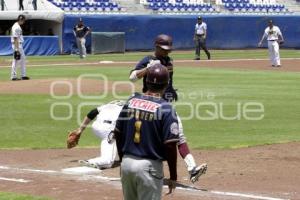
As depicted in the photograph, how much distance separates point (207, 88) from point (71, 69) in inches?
348

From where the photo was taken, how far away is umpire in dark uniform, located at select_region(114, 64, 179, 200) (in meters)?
5.22

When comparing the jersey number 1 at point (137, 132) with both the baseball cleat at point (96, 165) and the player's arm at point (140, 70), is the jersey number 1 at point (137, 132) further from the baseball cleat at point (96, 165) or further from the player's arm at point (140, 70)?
the baseball cleat at point (96, 165)

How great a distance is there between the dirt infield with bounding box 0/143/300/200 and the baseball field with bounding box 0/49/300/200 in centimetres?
1

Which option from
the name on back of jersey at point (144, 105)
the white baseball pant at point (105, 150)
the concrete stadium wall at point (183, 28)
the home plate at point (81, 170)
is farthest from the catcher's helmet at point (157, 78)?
the concrete stadium wall at point (183, 28)

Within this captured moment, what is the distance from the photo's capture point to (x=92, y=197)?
7523 millimetres

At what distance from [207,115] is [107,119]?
6.07m

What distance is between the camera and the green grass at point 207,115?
470 inches

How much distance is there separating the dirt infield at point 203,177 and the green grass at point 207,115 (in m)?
0.80

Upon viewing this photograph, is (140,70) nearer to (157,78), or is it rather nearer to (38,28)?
(157,78)

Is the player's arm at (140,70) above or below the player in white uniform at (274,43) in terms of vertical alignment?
above

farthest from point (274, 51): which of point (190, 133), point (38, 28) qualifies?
point (190, 133)

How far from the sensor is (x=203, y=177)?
28.5ft

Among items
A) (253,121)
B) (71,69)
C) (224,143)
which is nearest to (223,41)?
(71,69)

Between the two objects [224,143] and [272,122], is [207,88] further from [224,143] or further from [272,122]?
[224,143]
